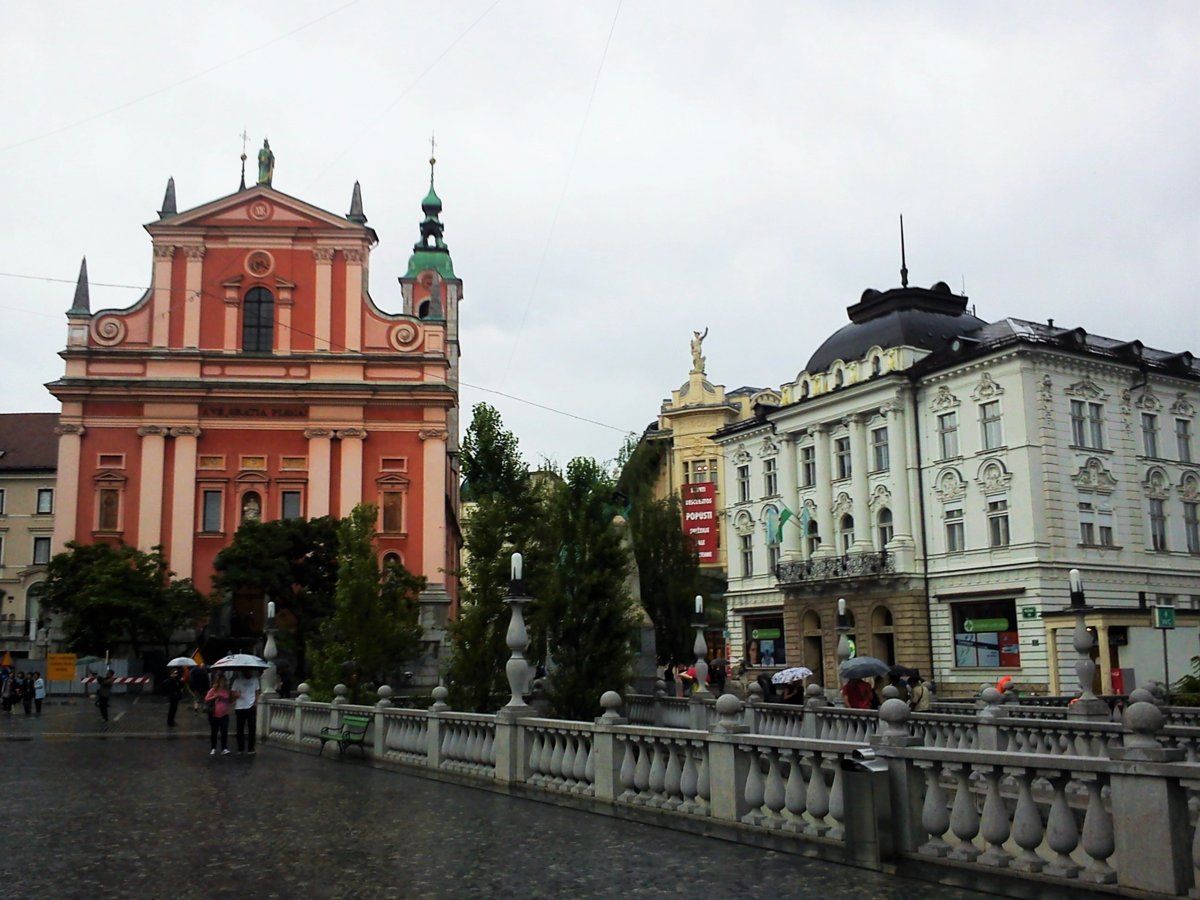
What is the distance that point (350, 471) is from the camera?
52.7 metres

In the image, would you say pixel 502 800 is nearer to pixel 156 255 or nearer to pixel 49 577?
pixel 49 577

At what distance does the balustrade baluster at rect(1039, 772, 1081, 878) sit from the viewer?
7.75 m

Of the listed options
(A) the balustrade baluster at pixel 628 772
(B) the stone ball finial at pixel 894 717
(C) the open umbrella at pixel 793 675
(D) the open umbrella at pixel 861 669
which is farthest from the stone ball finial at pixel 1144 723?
(C) the open umbrella at pixel 793 675

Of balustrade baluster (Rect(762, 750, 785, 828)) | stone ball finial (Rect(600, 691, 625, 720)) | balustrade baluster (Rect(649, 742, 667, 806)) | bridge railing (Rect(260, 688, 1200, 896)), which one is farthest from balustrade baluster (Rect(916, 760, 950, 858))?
stone ball finial (Rect(600, 691, 625, 720))

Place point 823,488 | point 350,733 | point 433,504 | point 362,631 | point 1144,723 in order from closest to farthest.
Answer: point 1144,723 → point 350,733 → point 362,631 → point 823,488 → point 433,504

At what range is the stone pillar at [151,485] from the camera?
50.8 m

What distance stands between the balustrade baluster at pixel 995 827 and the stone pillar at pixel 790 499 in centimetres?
4191

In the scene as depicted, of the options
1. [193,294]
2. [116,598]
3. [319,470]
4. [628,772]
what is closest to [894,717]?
[628,772]

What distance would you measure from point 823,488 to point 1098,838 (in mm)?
42151

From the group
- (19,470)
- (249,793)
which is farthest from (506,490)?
(19,470)

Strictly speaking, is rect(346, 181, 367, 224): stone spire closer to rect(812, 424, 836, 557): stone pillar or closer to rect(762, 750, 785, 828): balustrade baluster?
rect(812, 424, 836, 557): stone pillar

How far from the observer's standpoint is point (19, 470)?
70.0 metres

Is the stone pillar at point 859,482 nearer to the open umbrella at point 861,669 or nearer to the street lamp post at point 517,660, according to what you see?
the open umbrella at point 861,669

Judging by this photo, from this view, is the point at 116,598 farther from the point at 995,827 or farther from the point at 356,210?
the point at 995,827
